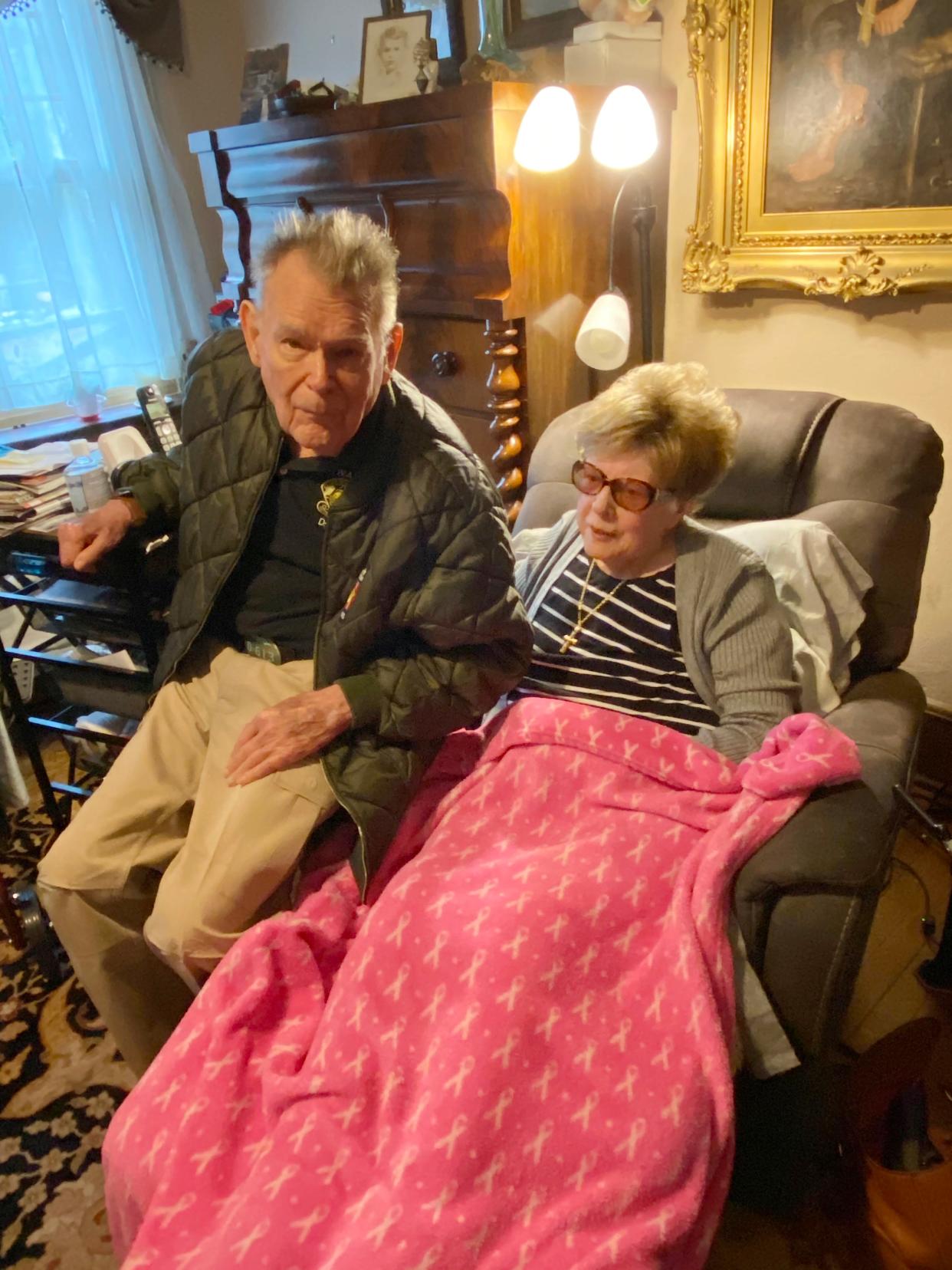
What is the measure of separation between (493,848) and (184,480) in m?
0.76

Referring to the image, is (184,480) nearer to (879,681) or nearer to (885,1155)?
(879,681)

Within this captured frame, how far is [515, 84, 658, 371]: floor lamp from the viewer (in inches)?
68.0

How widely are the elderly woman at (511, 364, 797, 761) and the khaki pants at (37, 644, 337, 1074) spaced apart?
0.47 meters

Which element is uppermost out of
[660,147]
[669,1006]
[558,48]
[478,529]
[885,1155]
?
[558,48]

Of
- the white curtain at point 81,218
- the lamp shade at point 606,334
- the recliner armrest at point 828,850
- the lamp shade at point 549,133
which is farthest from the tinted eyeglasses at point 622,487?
the white curtain at point 81,218

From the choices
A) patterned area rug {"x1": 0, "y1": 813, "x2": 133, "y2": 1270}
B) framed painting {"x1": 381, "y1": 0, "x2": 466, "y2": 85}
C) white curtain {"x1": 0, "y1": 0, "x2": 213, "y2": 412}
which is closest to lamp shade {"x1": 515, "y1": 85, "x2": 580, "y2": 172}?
framed painting {"x1": 381, "y1": 0, "x2": 466, "y2": 85}

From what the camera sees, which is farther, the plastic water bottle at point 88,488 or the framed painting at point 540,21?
the framed painting at point 540,21

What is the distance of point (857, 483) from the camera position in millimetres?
1564

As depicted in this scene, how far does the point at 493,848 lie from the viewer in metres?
1.22

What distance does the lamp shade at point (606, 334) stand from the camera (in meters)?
1.92

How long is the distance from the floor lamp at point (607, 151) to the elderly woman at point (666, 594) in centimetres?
50

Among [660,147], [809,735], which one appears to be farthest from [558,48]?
[809,735]

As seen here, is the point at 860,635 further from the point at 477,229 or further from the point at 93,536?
the point at 93,536

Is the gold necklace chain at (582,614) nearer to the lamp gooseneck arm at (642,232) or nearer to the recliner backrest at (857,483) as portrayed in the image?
the recliner backrest at (857,483)
